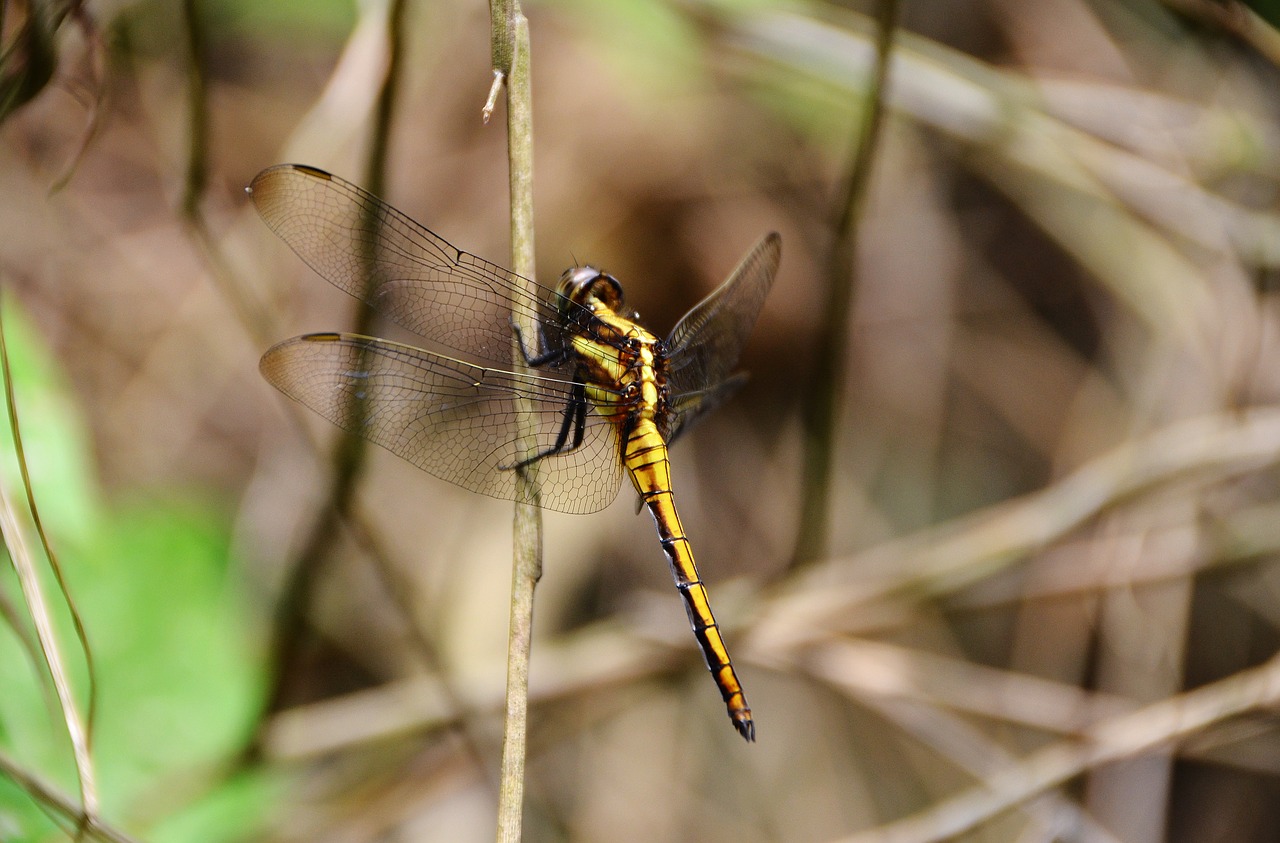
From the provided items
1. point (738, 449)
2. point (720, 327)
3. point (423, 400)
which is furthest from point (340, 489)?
point (738, 449)

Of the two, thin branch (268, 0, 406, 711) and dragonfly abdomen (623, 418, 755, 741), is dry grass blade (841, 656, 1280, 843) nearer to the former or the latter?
dragonfly abdomen (623, 418, 755, 741)

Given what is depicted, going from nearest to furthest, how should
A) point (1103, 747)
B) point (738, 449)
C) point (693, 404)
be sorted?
point (693, 404) → point (1103, 747) → point (738, 449)

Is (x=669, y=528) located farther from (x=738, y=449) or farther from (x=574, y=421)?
(x=738, y=449)

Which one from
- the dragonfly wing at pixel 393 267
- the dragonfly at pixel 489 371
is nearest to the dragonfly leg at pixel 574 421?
the dragonfly at pixel 489 371

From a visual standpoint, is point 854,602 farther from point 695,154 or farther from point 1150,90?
point 1150,90

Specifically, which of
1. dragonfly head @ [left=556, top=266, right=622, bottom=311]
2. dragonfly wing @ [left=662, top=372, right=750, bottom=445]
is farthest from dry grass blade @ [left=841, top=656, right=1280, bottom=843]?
dragonfly head @ [left=556, top=266, right=622, bottom=311]

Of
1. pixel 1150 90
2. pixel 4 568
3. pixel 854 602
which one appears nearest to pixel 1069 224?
pixel 1150 90
